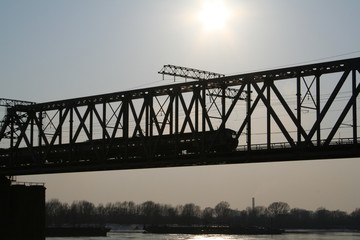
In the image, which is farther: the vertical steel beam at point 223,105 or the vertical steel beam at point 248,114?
the vertical steel beam at point 223,105

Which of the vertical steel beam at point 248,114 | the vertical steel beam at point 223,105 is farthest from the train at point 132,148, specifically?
the vertical steel beam at point 248,114

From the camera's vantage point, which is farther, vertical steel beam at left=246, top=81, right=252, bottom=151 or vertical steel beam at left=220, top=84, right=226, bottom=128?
vertical steel beam at left=220, top=84, right=226, bottom=128

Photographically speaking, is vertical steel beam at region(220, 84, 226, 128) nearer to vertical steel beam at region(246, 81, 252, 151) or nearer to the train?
the train

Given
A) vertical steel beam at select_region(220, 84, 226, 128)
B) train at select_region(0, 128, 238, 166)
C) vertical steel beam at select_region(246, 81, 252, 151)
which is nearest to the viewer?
vertical steel beam at select_region(246, 81, 252, 151)

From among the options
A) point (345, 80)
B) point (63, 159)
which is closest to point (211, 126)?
point (345, 80)

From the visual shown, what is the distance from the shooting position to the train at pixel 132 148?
67875 millimetres

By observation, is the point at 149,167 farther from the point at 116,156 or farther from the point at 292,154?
the point at 292,154

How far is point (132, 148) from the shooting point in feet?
250

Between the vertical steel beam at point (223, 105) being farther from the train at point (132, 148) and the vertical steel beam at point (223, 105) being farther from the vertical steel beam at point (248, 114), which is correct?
the vertical steel beam at point (248, 114)

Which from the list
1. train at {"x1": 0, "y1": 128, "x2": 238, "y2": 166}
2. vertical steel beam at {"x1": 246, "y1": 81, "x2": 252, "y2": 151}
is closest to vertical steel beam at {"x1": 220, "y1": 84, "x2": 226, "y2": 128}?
train at {"x1": 0, "y1": 128, "x2": 238, "y2": 166}

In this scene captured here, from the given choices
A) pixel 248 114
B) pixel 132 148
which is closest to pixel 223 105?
pixel 248 114

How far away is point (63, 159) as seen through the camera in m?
86.1

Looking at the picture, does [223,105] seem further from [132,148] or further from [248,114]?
[132,148]

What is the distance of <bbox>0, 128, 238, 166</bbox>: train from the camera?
67875 millimetres
